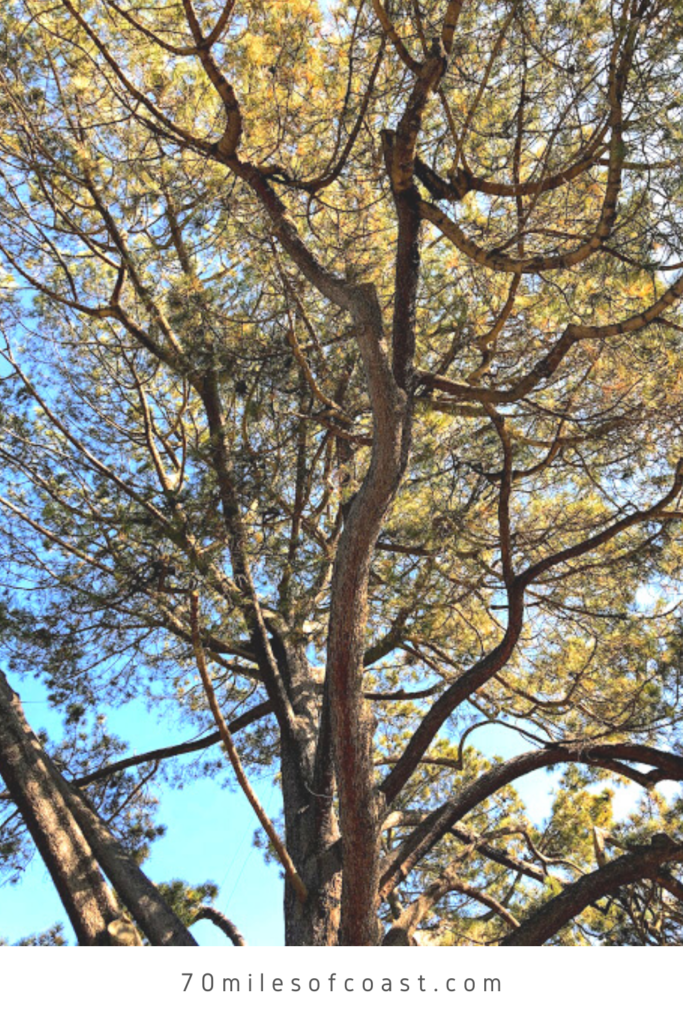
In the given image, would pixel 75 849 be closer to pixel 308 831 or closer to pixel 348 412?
pixel 308 831

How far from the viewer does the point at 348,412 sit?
3.33 metres

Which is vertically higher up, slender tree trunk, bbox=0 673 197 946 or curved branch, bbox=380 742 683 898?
curved branch, bbox=380 742 683 898

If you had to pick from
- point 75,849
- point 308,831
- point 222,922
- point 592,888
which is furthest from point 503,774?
point 75,849

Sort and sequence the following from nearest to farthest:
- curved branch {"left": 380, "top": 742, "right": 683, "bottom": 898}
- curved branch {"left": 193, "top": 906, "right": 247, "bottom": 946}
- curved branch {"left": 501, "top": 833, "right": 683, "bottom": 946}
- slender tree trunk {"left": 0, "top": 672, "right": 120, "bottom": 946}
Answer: slender tree trunk {"left": 0, "top": 672, "right": 120, "bottom": 946} → curved branch {"left": 501, "top": 833, "right": 683, "bottom": 946} → curved branch {"left": 380, "top": 742, "right": 683, "bottom": 898} → curved branch {"left": 193, "top": 906, "right": 247, "bottom": 946}

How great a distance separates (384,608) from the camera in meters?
3.62

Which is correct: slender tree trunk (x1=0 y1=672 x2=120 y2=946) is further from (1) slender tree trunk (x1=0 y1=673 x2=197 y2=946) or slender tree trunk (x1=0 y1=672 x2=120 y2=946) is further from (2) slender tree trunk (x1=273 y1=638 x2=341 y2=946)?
(2) slender tree trunk (x1=273 y1=638 x2=341 y2=946)

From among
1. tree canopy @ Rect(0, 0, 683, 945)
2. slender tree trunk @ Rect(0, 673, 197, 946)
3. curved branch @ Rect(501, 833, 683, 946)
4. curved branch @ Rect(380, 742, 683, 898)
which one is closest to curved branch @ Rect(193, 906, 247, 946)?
tree canopy @ Rect(0, 0, 683, 945)

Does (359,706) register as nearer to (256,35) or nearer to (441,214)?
(441,214)

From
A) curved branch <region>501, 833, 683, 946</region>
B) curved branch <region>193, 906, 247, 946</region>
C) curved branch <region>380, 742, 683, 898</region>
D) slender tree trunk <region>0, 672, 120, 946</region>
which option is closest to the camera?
slender tree trunk <region>0, 672, 120, 946</region>

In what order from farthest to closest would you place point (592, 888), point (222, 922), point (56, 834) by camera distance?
1. point (222, 922)
2. point (592, 888)
3. point (56, 834)

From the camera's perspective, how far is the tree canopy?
2.25m

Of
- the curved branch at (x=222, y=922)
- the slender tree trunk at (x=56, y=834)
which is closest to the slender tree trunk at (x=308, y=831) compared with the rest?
the curved branch at (x=222, y=922)

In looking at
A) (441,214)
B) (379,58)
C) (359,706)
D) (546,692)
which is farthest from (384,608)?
(379,58)
